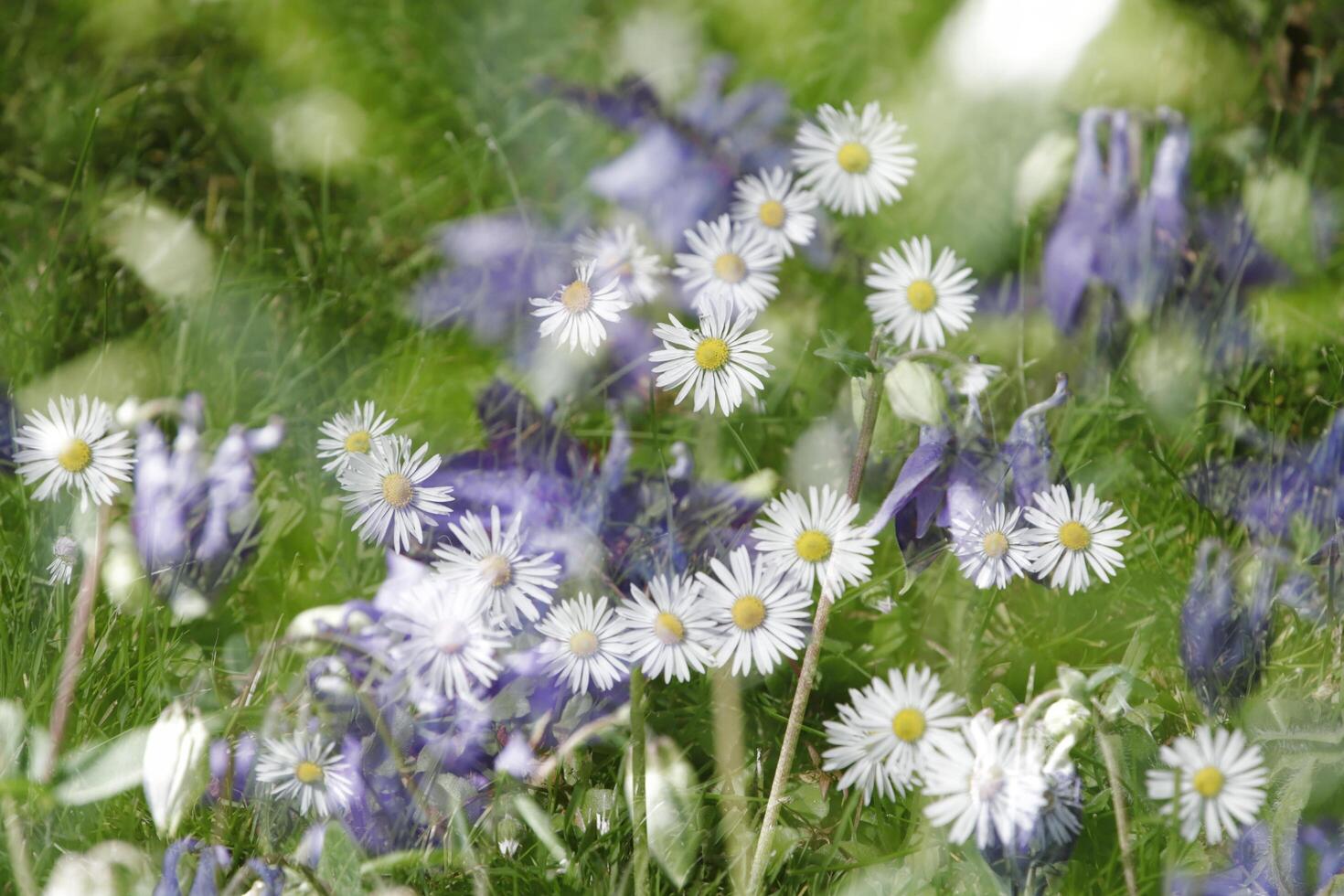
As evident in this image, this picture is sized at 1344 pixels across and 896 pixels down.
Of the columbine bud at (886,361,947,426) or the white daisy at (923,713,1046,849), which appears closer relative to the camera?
the white daisy at (923,713,1046,849)

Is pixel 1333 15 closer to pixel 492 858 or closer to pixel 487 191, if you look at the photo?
pixel 487 191

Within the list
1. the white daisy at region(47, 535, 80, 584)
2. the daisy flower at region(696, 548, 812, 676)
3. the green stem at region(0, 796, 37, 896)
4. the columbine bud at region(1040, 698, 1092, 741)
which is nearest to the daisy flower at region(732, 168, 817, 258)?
the daisy flower at region(696, 548, 812, 676)

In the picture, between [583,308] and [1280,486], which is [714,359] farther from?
[1280,486]

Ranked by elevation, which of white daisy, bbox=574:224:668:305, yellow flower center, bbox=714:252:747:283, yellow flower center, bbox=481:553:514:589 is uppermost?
white daisy, bbox=574:224:668:305

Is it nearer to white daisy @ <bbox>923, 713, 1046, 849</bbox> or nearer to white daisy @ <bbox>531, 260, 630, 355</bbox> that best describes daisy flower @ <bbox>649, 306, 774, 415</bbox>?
white daisy @ <bbox>531, 260, 630, 355</bbox>

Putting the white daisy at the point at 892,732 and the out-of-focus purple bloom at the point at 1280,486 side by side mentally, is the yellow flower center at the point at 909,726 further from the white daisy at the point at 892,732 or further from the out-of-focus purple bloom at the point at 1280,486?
the out-of-focus purple bloom at the point at 1280,486

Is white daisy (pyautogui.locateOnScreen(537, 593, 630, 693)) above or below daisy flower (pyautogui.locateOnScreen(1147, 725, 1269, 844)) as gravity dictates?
above

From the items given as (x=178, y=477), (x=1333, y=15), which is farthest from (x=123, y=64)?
(x=1333, y=15)
